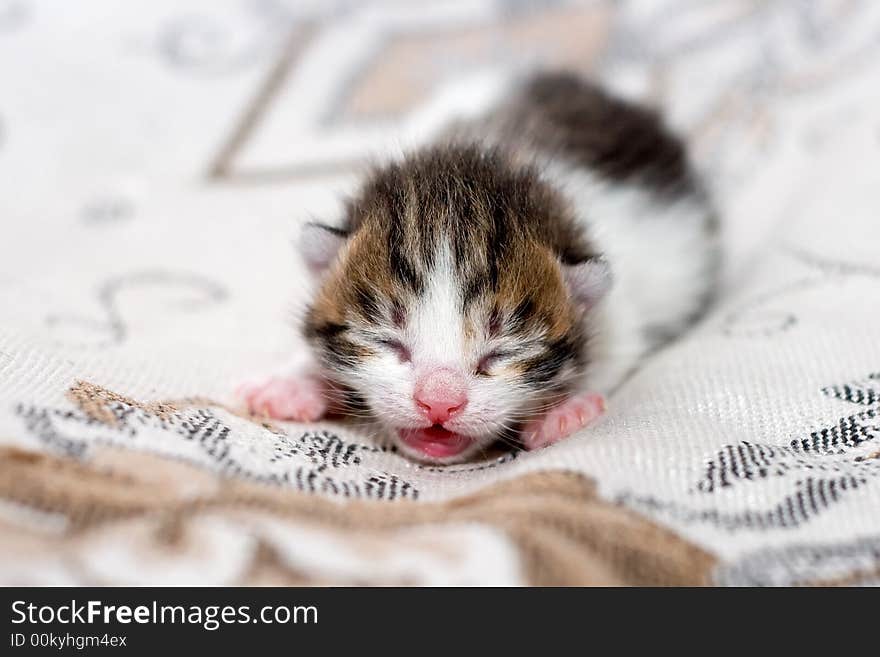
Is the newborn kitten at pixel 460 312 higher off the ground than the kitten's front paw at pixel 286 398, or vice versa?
the newborn kitten at pixel 460 312

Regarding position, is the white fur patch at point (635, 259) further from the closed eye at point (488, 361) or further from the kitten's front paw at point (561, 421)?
the closed eye at point (488, 361)

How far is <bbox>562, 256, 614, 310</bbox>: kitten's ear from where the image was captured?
1188 mm

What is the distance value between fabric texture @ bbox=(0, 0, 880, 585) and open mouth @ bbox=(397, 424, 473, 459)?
0.13 feet

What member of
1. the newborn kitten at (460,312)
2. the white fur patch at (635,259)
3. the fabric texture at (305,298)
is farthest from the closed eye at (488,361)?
the white fur patch at (635,259)

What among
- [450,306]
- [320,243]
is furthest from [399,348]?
[320,243]

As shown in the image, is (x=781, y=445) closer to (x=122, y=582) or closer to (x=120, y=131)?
(x=122, y=582)

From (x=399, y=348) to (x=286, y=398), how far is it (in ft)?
0.57

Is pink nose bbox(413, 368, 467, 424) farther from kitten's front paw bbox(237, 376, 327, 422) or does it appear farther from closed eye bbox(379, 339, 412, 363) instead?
kitten's front paw bbox(237, 376, 327, 422)

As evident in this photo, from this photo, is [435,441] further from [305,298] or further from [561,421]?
[305,298]

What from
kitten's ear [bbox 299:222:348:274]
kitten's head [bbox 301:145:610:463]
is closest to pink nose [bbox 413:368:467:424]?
kitten's head [bbox 301:145:610:463]

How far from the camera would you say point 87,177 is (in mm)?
2303

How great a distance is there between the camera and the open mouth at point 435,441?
1106 millimetres

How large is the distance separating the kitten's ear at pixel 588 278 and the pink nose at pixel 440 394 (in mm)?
232

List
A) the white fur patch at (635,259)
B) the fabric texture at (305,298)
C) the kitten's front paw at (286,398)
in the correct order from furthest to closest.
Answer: the white fur patch at (635,259), the kitten's front paw at (286,398), the fabric texture at (305,298)
